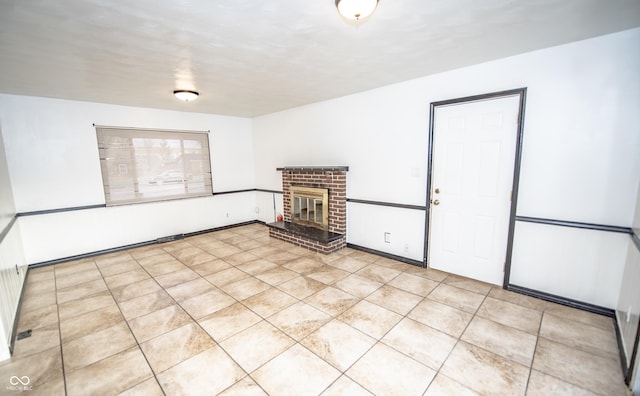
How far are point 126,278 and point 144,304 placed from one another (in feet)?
3.12

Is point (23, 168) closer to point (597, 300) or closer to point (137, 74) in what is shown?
point (137, 74)

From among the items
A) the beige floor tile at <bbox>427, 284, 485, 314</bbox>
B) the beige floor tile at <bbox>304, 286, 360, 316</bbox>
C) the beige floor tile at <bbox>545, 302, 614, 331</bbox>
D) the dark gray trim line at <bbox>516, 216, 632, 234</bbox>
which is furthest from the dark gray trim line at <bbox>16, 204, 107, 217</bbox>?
the beige floor tile at <bbox>545, 302, 614, 331</bbox>

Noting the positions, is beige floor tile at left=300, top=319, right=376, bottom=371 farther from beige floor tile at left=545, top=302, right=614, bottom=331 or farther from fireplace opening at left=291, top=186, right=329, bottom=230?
fireplace opening at left=291, top=186, right=329, bottom=230

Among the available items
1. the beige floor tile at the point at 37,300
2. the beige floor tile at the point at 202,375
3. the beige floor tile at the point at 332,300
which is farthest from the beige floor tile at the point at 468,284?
the beige floor tile at the point at 37,300

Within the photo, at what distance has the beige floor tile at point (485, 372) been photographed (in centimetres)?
176

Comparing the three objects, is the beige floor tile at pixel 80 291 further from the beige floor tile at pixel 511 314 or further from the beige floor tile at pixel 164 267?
the beige floor tile at pixel 511 314

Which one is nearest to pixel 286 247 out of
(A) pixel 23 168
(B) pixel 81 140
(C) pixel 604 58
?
(B) pixel 81 140

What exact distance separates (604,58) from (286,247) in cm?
442

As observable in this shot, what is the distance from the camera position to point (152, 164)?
16.1ft

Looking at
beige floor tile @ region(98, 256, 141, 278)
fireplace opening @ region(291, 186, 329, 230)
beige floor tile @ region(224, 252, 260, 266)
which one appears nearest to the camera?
beige floor tile @ region(98, 256, 141, 278)

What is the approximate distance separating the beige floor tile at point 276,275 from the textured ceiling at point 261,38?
255 cm

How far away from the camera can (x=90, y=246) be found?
172 inches

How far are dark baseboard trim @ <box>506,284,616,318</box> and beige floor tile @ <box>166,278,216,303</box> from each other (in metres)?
3.53

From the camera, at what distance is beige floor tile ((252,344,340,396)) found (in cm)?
177
